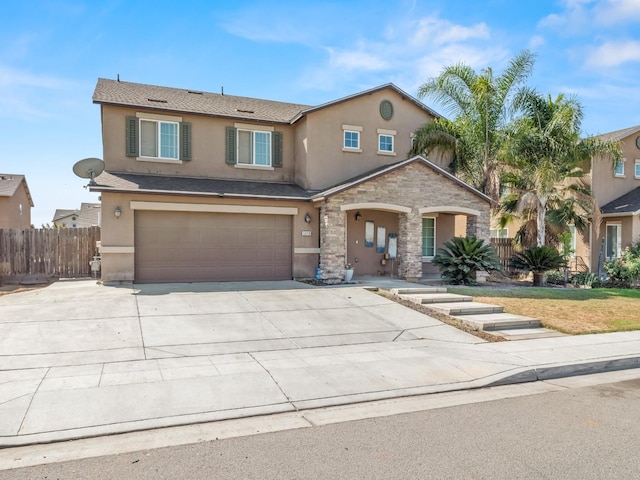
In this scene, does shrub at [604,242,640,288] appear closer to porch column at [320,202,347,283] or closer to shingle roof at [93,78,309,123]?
porch column at [320,202,347,283]

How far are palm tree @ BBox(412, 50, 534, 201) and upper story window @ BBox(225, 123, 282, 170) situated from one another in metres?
5.71

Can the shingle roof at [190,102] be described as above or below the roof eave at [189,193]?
above

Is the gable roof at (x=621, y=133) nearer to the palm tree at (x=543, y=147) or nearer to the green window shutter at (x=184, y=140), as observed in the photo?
the palm tree at (x=543, y=147)

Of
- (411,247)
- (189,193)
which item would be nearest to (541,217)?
(411,247)

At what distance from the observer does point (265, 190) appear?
16547 mm

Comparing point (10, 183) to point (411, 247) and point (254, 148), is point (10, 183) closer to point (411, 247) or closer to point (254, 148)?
point (254, 148)

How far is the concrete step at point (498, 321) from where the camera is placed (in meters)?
10.5

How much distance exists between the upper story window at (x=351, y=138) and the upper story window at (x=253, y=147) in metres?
2.54

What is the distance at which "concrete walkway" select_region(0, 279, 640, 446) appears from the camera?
224 inches

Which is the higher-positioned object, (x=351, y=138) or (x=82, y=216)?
(x=351, y=138)

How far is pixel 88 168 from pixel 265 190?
5.65 meters

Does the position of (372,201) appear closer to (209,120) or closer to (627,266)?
(209,120)

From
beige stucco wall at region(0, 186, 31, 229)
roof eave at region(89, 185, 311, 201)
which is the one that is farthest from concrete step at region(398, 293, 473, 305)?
beige stucco wall at region(0, 186, 31, 229)

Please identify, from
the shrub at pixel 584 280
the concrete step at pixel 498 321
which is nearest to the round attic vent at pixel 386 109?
the concrete step at pixel 498 321
